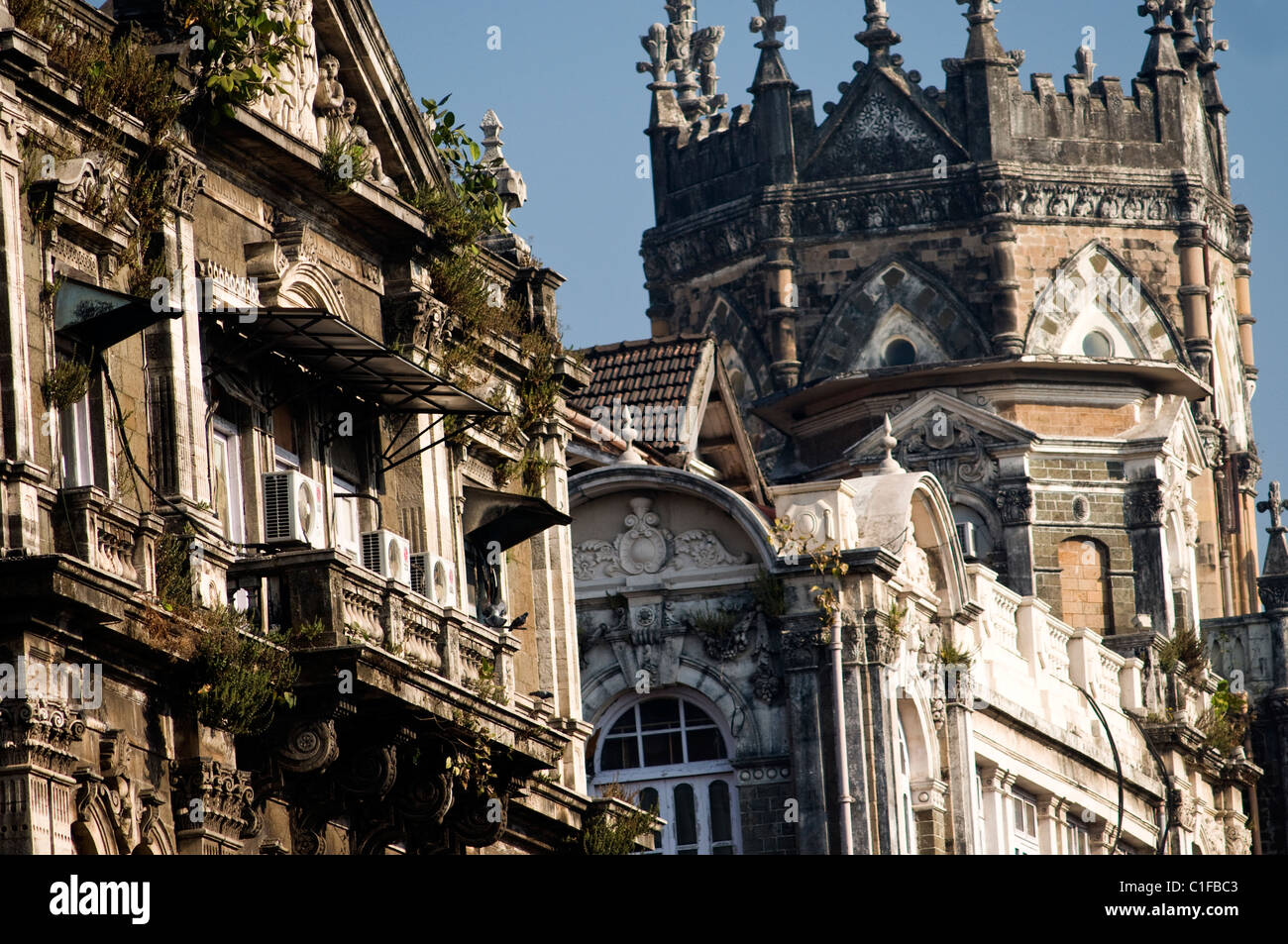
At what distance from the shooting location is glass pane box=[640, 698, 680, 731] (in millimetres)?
40719

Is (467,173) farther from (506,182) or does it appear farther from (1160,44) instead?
(1160,44)

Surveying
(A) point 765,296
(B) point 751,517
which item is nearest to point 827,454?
(A) point 765,296

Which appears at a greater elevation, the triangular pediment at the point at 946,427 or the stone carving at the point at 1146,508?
the triangular pediment at the point at 946,427

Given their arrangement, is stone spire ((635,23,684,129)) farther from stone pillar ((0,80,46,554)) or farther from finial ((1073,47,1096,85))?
stone pillar ((0,80,46,554))

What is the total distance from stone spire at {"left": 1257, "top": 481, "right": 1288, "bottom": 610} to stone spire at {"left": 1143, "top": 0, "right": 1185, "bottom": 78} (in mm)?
8547

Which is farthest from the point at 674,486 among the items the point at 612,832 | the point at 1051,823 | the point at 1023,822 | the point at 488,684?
the point at 488,684

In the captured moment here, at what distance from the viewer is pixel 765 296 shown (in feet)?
209

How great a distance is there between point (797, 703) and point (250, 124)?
1521 cm

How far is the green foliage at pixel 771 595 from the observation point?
39.8 metres

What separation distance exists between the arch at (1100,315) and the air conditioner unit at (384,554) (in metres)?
34.7

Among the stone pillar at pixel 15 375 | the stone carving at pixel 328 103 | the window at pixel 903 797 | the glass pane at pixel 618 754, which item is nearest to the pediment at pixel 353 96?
the stone carving at pixel 328 103

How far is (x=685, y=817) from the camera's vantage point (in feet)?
132

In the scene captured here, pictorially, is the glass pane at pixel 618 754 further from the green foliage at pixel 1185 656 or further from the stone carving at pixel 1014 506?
the stone carving at pixel 1014 506
